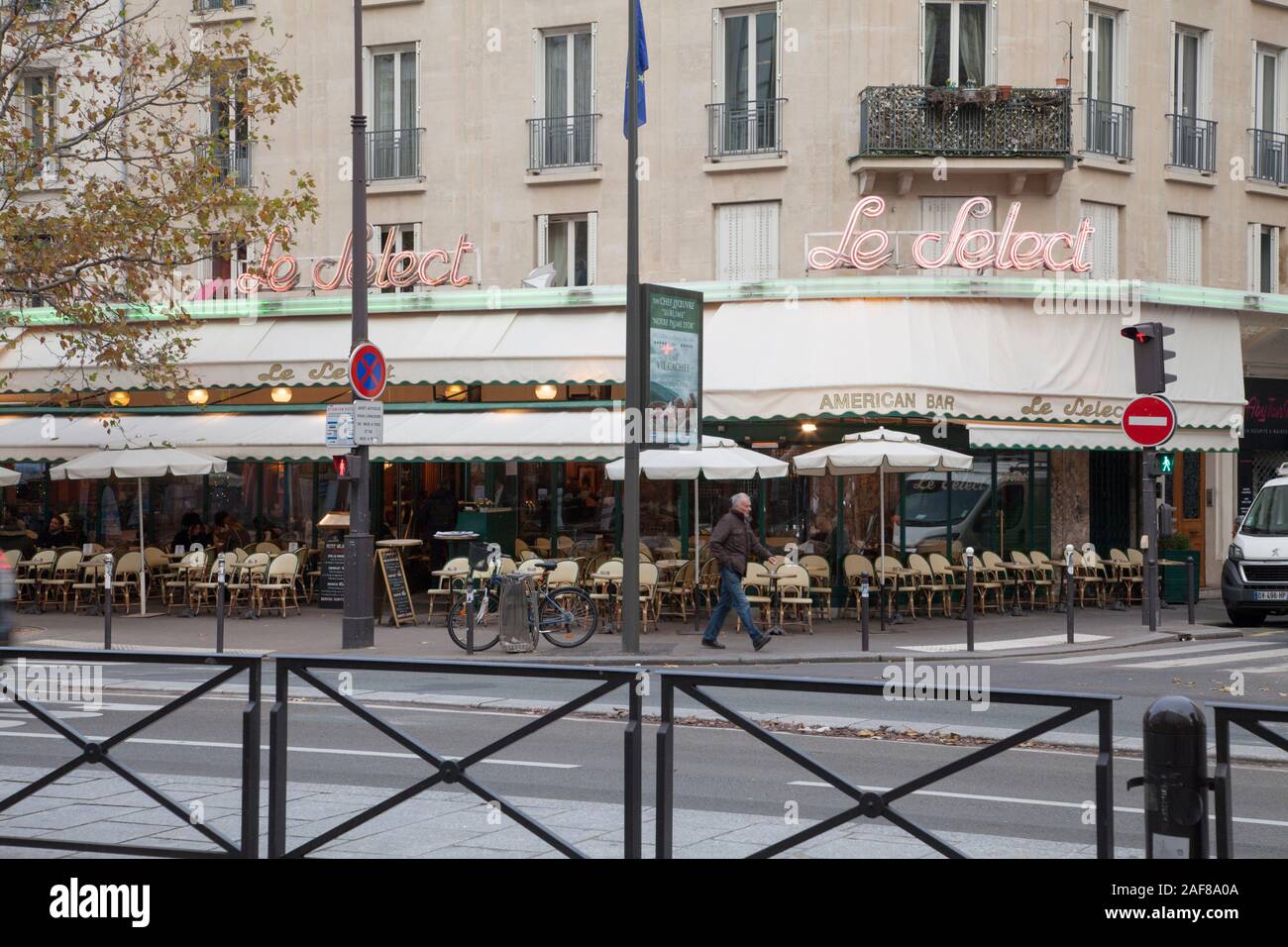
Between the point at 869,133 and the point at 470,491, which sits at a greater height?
the point at 869,133

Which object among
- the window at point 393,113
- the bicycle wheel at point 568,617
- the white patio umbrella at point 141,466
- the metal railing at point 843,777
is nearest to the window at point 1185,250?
the bicycle wheel at point 568,617

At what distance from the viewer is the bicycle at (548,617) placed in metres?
17.4

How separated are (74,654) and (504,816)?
6.49ft

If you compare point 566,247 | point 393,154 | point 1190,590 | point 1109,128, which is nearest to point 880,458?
point 1190,590

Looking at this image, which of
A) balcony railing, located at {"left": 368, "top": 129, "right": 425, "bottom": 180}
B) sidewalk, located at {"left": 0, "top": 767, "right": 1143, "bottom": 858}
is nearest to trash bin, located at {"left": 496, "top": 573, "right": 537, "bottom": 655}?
sidewalk, located at {"left": 0, "top": 767, "right": 1143, "bottom": 858}

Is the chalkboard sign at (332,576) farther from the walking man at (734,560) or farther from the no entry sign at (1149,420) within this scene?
the no entry sign at (1149,420)

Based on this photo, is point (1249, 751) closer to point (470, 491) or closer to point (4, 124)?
point (4, 124)

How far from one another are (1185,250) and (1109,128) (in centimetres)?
271

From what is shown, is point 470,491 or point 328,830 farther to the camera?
point 470,491

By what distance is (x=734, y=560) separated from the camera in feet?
56.4

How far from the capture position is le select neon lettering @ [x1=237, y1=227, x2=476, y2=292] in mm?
24547

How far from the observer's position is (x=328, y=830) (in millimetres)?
6129

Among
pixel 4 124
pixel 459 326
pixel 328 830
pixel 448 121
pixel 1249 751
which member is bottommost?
pixel 328 830
